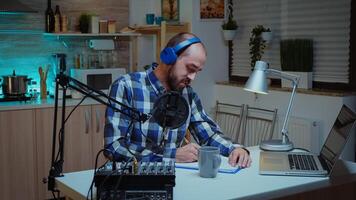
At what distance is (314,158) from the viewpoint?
2479mm

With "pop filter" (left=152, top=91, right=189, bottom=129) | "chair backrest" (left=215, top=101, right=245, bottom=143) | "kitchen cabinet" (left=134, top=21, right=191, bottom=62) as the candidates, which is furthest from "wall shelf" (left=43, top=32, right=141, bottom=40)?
"pop filter" (left=152, top=91, right=189, bottom=129)

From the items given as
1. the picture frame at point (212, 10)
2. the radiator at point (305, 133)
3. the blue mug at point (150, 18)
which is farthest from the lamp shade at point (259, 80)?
the blue mug at point (150, 18)

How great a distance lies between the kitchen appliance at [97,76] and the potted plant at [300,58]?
1.61m

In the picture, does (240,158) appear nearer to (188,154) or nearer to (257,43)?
(188,154)

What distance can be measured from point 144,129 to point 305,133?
201 centimetres

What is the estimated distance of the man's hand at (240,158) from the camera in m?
2.34

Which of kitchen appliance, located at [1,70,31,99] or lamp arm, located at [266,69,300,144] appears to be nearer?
lamp arm, located at [266,69,300,144]

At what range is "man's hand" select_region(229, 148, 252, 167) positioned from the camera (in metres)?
2.34

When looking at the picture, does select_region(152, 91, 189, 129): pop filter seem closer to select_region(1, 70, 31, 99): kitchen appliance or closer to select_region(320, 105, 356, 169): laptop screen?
select_region(320, 105, 356, 169): laptop screen

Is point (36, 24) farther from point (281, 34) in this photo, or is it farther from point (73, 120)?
point (281, 34)

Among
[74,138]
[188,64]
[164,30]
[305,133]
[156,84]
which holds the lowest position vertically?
[74,138]

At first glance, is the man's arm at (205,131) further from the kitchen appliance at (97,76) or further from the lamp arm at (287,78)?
the kitchen appliance at (97,76)

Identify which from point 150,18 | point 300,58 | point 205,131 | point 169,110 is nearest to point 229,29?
point 150,18

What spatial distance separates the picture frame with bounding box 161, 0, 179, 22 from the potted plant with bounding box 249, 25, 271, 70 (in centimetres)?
86
